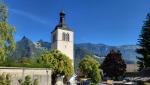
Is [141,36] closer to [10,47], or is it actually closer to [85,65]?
[85,65]

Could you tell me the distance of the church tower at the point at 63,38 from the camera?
88.7 meters

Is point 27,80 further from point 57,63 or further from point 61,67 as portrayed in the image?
point 57,63

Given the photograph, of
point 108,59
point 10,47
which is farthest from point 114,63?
point 10,47

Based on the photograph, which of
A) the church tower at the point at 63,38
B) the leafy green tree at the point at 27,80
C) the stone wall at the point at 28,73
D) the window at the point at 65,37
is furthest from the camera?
the window at the point at 65,37

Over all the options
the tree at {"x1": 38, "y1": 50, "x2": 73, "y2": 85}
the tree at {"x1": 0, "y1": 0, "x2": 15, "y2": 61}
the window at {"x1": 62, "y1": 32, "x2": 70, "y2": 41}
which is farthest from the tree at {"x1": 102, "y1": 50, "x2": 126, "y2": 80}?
the tree at {"x1": 0, "y1": 0, "x2": 15, "y2": 61}

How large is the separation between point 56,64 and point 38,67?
638 inches

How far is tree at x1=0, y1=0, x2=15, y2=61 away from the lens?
25.5 meters

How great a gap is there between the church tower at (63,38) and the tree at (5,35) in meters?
61.1

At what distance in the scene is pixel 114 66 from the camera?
85.4m

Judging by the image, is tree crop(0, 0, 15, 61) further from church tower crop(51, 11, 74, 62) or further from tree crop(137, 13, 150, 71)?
church tower crop(51, 11, 74, 62)

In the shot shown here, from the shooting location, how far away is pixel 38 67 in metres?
42.3

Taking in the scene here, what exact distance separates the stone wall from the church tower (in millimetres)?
43951

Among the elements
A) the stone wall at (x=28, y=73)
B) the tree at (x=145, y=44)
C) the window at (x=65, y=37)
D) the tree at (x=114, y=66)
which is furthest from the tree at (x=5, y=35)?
the window at (x=65, y=37)

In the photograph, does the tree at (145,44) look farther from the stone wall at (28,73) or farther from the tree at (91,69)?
the stone wall at (28,73)
